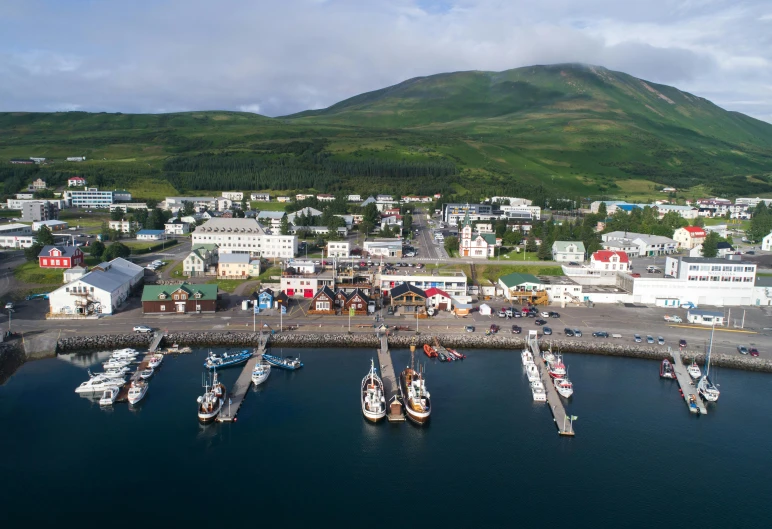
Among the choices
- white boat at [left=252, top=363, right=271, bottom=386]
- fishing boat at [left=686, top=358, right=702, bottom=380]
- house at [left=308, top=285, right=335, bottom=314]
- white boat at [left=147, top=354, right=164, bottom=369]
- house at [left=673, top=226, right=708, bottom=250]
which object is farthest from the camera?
house at [left=673, top=226, right=708, bottom=250]

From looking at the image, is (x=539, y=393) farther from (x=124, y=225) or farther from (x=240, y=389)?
(x=124, y=225)

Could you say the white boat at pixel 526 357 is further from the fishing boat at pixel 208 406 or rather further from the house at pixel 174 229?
the house at pixel 174 229

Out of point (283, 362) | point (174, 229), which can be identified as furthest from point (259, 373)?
point (174, 229)

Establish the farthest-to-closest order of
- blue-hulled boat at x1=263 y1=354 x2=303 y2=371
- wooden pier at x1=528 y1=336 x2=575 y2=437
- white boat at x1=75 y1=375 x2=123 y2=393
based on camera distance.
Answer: blue-hulled boat at x1=263 y1=354 x2=303 y2=371 < white boat at x1=75 y1=375 x2=123 y2=393 < wooden pier at x1=528 y1=336 x2=575 y2=437

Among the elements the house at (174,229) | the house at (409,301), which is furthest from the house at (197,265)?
the house at (174,229)

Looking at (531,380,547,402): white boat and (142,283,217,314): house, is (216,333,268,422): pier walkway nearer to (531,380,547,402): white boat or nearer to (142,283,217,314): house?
(142,283,217,314): house

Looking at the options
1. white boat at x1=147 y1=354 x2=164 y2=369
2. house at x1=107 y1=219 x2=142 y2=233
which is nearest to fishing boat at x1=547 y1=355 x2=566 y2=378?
white boat at x1=147 y1=354 x2=164 y2=369

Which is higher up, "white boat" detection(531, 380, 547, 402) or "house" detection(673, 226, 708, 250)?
"house" detection(673, 226, 708, 250)

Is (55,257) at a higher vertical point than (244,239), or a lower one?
lower
